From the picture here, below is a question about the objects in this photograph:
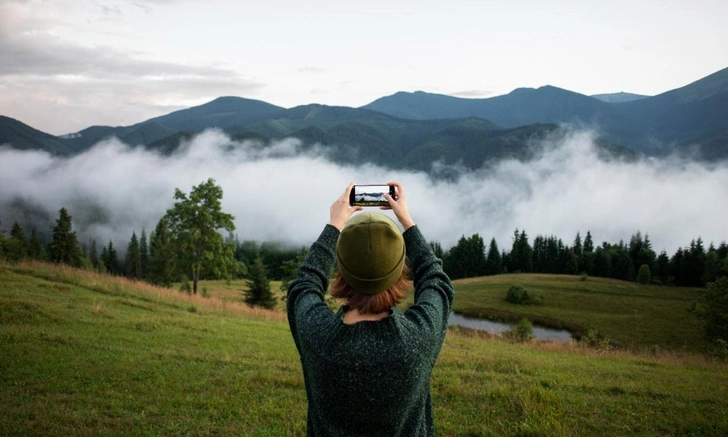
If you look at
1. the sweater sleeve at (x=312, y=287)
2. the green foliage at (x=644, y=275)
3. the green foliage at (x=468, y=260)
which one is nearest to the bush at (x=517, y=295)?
the green foliage at (x=644, y=275)

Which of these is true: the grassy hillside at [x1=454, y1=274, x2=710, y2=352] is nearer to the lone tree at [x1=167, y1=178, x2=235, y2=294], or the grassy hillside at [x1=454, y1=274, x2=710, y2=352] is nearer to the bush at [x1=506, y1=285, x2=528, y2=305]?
the bush at [x1=506, y1=285, x2=528, y2=305]

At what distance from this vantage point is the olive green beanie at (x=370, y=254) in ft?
7.65

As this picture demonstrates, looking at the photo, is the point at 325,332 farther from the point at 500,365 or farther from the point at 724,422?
the point at 500,365

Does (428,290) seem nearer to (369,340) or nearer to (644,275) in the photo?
(369,340)

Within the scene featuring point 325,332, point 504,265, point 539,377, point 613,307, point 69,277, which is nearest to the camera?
point 325,332

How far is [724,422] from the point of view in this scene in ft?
24.5

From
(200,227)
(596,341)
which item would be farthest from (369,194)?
(596,341)

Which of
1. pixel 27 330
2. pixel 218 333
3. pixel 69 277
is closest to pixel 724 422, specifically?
pixel 218 333

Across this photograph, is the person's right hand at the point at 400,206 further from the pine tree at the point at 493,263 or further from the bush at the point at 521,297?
the pine tree at the point at 493,263

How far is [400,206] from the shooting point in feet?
10.5

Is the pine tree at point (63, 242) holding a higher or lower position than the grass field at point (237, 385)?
lower

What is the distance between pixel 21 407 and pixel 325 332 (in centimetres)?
739

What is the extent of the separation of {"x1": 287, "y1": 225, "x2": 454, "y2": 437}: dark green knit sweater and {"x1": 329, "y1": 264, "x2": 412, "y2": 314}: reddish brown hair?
8 cm

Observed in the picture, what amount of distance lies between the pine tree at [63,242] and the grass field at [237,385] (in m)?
69.3
